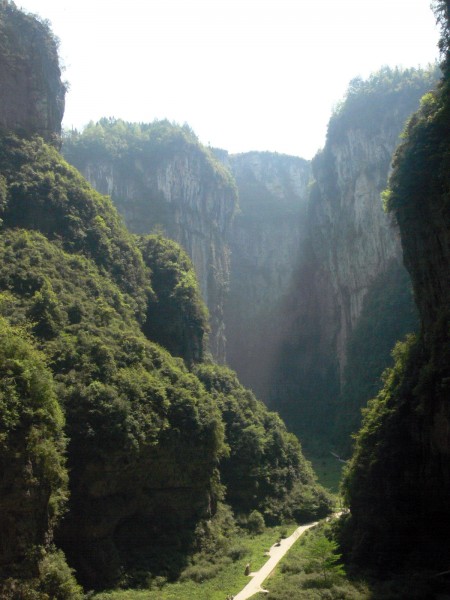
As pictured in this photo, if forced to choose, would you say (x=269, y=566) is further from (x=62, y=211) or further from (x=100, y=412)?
(x=62, y=211)

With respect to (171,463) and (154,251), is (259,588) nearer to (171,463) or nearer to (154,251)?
(171,463)

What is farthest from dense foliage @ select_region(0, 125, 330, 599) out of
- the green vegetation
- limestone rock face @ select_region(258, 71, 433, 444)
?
limestone rock face @ select_region(258, 71, 433, 444)

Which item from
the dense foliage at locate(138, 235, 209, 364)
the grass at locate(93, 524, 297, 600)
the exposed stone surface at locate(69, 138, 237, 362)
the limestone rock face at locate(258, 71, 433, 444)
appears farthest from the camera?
the exposed stone surface at locate(69, 138, 237, 362)

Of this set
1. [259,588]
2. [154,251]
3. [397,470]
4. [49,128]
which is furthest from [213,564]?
[49,128]

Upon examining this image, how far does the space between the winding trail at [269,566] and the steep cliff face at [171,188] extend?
108 ft

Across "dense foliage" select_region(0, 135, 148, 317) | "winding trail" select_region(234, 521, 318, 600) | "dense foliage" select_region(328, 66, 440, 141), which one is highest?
"dense foliage" select_region(328, 66, 440, 141)

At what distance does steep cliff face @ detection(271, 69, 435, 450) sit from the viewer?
60562mm

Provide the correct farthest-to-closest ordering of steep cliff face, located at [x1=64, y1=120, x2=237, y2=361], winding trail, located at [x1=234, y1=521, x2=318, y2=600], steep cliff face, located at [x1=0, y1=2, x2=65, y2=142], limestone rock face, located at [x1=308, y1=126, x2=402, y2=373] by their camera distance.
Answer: steep cliff face, located at [x1=64, y1=120, x2=237, y2=361], limestone rock face, located at [x1=308, y1=126, x2=402, y2=373], steep cliff face, located at [x1=0, y1=2, x2=65, y2=142], winding trail, located at [x1=234, y1=521, x2=318, y2=600]

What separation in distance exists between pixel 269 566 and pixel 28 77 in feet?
109

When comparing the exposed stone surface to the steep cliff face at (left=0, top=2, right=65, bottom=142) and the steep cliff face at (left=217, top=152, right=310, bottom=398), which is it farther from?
the steep cliff face at (left=0, top=2, right=65, bottom=142)

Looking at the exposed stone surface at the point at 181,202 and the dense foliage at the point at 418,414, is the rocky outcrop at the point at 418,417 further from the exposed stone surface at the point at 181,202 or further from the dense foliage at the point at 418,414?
the exposed stone surface at the point at 181,202

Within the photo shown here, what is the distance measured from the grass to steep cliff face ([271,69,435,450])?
115 feet

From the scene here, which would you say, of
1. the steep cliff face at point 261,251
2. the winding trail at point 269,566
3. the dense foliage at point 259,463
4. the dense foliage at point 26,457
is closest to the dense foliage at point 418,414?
the winding trail at point 269,566

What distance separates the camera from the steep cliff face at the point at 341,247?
6056 centimetres
